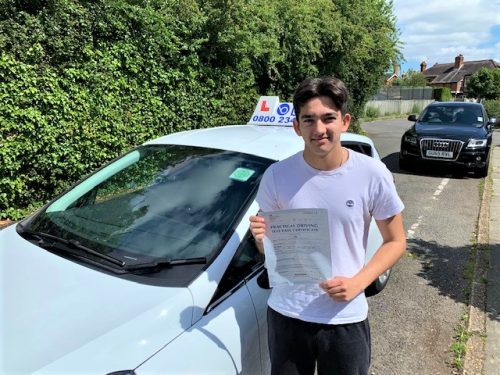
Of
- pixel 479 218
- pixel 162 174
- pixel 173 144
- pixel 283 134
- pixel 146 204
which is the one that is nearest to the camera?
pixel 146 204

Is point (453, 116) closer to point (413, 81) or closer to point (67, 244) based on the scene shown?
point (67, 244)

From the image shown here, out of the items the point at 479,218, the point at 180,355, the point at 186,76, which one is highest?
the point at 186,76

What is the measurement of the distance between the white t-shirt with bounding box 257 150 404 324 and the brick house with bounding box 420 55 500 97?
8129 centimetres

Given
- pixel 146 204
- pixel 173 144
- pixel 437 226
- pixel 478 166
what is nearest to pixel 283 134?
pixel 173 144

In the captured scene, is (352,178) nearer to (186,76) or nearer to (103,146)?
(103,146)

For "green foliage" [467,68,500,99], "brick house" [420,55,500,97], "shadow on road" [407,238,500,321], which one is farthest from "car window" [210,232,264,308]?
"brick house" [420,55,500,97]

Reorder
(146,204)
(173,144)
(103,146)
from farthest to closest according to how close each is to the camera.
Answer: (103,146) → (173,144) → (146,204)

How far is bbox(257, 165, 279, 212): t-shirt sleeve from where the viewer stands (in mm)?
1834

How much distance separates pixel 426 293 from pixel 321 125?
319 cm

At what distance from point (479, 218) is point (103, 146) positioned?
5.71m

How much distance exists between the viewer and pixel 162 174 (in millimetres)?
2859

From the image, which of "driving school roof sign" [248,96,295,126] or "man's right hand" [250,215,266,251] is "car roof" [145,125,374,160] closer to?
"driving school roof sign" [248,96,295,126]

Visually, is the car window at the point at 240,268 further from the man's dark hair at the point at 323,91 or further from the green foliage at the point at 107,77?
the green foliage at the point at 107,77

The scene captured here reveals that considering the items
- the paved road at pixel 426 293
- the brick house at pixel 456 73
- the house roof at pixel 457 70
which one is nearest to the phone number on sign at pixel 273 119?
the paved road at pixel 426 293
